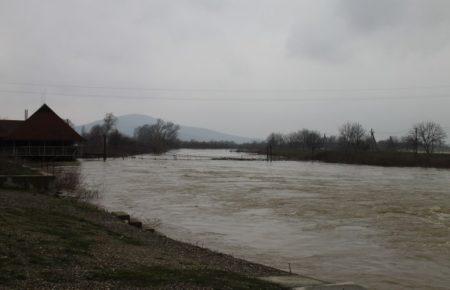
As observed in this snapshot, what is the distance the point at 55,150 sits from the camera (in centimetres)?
6056

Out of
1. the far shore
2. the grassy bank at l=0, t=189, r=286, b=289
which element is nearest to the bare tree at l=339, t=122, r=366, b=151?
the far shore

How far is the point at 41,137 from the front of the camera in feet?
197

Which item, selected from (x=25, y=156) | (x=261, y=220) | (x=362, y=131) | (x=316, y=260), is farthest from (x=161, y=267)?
(x=362, y=131)

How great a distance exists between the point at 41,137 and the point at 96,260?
56004 millimetres

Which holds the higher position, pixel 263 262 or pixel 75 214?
pixel 75 214

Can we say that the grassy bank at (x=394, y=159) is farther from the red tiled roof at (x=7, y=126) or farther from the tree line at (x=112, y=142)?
the red tiled roof at (x=7, y=126)

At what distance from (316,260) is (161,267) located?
6005mm

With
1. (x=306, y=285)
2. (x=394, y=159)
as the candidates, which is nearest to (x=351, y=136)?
(x=394, y=159)

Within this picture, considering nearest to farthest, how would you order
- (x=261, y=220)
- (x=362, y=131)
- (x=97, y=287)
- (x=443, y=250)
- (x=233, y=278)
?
(x=97, y=287) < (x=233, y=278) < (x=443, y=250) < (x=261, y=220) < (x=362, y=131)

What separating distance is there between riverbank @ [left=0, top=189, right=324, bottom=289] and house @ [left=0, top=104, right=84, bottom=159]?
48.6m

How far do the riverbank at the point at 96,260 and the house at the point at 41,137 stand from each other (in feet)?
160

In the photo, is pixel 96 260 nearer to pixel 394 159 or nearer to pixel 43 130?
pixel 43 130

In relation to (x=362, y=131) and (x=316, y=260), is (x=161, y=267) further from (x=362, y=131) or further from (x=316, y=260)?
(x=362, y=131)

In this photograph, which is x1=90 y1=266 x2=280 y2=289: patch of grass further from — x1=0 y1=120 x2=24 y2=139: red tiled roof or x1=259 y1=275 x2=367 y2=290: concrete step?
x1=0 y1=120 x2=24 y2=139: red tiled roof
